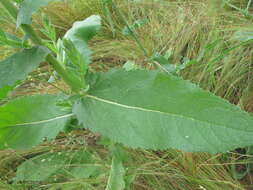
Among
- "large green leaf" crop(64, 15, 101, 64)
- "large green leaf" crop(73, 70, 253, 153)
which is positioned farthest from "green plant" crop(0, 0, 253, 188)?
"large green leaf" crop(64, 15, 101, 64)

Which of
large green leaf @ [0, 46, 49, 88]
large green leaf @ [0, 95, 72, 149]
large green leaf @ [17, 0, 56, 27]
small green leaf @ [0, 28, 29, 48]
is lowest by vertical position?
large green leaf @ [0, 95, 72, 149]

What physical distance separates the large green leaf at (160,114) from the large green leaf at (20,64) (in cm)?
17

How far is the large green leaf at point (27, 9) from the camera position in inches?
25.2

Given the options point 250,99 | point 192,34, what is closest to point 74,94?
point 250,99

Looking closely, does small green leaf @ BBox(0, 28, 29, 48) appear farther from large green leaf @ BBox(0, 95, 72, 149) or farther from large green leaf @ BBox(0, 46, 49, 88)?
large green leaf @ BBox(0, 95, 72, 149)

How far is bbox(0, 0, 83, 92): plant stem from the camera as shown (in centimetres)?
69

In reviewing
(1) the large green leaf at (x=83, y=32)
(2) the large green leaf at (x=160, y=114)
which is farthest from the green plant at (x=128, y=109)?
(1) the large green leaf at (x=83, y=32)

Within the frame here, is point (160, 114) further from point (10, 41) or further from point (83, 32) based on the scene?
point (83, 32)

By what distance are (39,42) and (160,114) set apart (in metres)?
0.34

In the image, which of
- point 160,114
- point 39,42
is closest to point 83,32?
point 39,42

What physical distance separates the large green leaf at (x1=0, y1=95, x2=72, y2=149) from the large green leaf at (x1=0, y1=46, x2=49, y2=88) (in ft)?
0.65

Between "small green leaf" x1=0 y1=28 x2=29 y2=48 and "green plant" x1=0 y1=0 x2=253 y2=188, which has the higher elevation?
"small green leaf" x1=0 y1=28 x2=29 y2=48

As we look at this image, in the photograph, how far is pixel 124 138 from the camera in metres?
0.72

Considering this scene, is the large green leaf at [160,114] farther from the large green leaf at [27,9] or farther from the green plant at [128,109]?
the large green leaf at [27,9]
